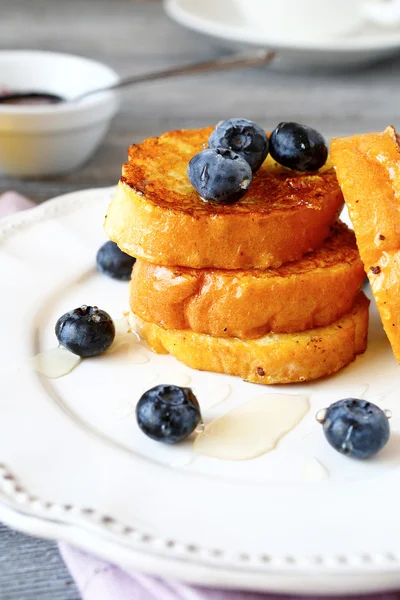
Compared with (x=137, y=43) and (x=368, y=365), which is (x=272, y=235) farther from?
(x=137, y=43)

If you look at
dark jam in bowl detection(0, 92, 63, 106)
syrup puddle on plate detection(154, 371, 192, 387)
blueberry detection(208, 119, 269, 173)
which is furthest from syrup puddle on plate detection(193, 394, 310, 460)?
dark jam in bowl detection(0, 92, 63, 106)

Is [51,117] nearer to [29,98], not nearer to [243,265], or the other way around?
[29,98]

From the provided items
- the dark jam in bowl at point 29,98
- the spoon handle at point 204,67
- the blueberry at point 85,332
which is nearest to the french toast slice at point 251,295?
the blueberry at point 85,332

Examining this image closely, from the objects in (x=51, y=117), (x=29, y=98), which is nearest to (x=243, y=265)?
(x=51, y=117)

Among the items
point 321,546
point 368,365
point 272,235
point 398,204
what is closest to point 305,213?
point 272,235

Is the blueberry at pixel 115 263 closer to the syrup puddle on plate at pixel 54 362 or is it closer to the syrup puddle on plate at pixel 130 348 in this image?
the syrup puddle on plate at pixel 130 348

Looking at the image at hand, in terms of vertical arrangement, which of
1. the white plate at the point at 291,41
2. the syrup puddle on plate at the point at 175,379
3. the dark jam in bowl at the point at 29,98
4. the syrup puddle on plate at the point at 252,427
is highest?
the white plate at the point at 291,41
